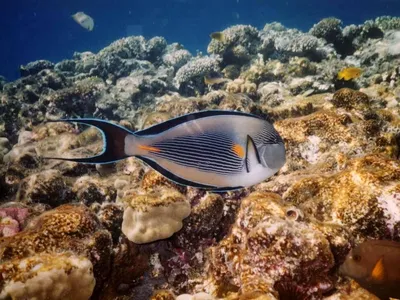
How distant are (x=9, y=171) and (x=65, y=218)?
3134 millimetres

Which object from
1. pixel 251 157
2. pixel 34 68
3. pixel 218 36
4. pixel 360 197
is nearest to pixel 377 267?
pixel 360 197

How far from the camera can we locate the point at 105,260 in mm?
2371

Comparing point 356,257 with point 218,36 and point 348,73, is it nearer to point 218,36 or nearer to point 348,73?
point 348,73

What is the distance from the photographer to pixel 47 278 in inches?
→ 73.2

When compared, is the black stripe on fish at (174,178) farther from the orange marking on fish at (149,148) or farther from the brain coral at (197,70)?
the brain coral at (197,70)

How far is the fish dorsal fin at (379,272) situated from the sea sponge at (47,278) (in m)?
1.78

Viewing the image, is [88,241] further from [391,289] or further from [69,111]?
[69,111]

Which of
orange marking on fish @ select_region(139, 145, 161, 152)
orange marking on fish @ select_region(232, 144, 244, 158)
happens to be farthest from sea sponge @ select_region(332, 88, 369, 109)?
orange marking on fish @ select_region(139, 145, 161, 152)

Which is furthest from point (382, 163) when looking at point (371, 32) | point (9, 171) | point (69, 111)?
point (371, 32)

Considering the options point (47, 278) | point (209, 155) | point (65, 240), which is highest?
point (209, 155)

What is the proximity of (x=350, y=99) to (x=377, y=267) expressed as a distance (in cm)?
288

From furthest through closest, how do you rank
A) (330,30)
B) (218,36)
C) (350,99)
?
1. (218,36)
2. (330,30)
3. (350,99)

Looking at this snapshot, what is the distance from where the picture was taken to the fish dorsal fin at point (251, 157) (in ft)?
4.58

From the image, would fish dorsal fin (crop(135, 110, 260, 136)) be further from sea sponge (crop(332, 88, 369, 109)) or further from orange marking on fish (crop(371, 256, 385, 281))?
sea sponge (crop(332, 88, 369, 109))
